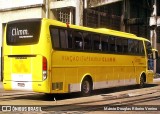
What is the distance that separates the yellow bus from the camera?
14.9m

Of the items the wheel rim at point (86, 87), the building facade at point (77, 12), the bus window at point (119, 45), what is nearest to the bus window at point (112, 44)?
the bus window at point (119, 45)

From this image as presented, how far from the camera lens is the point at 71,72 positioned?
16109 millimetres

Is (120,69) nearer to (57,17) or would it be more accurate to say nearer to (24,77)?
(24,77)

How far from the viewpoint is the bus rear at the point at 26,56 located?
14.8 metres

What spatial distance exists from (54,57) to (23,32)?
5.07ft

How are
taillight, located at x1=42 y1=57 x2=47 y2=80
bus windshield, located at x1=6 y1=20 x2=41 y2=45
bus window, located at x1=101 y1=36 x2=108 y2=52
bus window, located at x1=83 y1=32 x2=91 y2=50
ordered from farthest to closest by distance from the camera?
bus window, located at x1=101 y1=36 x2=108 y2=52, bus window, located at x1=83 y1=32 x2=91 y2=50, bus windshield, located at x1=6 y1=20 x2=41 y2=45, taillight, located at x1=42 y1=57 x2=47 y2=80

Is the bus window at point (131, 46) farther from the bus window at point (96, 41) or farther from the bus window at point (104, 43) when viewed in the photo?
the bus window at point (96, 41)

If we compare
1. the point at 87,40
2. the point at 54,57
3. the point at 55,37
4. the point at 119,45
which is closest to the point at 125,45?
the point at 119,45

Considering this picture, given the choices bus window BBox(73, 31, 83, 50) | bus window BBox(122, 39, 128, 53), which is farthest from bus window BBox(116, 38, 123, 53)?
bus window BBox(73, 31, 83, 50)

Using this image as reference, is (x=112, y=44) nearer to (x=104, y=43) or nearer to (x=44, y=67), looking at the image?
(x=104, y=43)

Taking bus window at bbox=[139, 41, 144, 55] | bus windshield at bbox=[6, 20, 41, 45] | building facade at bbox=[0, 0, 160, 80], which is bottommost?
bus window at bbox=[139, 41, 144, 55]

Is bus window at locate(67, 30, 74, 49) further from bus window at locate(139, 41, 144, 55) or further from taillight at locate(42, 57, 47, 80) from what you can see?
bus window at locate(139, 41, 144, 55)

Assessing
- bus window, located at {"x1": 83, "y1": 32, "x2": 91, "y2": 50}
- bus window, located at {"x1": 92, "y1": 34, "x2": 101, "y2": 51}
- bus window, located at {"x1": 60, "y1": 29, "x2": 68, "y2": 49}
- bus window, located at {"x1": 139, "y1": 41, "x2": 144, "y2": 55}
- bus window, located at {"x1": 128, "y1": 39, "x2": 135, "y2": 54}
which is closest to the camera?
bus window, located at {"x1": 60, "y1": 29, "x2": 68, "y2": 49}

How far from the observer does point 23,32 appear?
1540 centimetres
